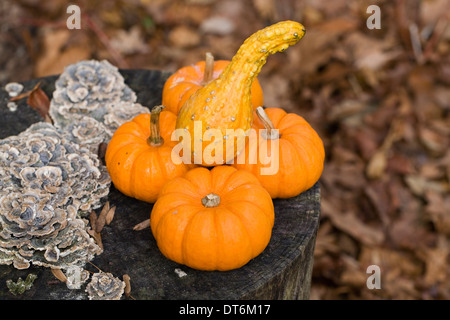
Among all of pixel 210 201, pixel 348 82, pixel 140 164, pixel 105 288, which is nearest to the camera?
pixel 105 288

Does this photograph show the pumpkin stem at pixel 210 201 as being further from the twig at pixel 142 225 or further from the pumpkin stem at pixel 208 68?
the pumpkin stem at pixel 208 68

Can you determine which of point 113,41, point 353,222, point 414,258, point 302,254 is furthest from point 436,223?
point 113,41

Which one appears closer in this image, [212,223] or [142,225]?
[212,223]

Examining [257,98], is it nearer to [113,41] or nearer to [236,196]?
[236,196]

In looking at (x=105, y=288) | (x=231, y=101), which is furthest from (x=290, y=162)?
(x=105, y=288)

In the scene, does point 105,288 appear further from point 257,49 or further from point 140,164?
point 257,49

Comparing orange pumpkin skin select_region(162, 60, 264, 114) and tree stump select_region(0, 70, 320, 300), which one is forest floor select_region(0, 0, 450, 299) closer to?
tree stump select_region(0, 70, 320, 300)
